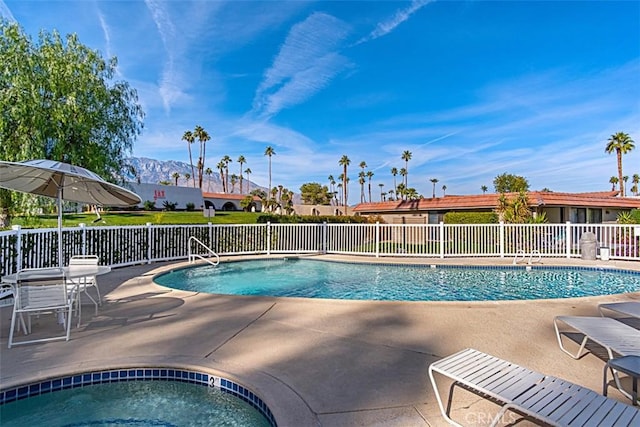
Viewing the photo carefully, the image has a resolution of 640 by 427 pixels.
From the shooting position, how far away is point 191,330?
4250mm

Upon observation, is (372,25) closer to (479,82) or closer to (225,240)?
(479,82)

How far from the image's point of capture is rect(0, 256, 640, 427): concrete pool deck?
8.41ft

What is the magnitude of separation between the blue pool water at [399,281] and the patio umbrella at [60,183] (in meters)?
2.74

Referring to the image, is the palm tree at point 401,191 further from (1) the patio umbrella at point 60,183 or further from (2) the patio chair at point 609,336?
(2) the patio chair at point 609,336

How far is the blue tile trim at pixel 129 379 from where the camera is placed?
281cm

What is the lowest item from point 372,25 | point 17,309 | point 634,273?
point 634,273

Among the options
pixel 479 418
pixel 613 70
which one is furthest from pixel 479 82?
pixel 479 418

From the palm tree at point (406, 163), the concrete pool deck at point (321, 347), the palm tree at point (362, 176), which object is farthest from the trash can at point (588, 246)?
the palm tree at point (362, 176)

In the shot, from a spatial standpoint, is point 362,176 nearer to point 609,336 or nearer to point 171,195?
point 171,195

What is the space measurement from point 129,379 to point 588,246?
13394 millimetres

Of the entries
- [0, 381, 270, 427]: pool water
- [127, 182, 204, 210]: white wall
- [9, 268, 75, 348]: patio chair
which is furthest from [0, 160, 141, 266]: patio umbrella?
[127, 182, 204, 210]: white wall

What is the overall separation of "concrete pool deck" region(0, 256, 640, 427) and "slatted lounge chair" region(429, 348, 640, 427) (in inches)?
11.4

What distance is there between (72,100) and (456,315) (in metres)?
10.9

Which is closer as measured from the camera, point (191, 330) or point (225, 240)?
point (191, 330)
